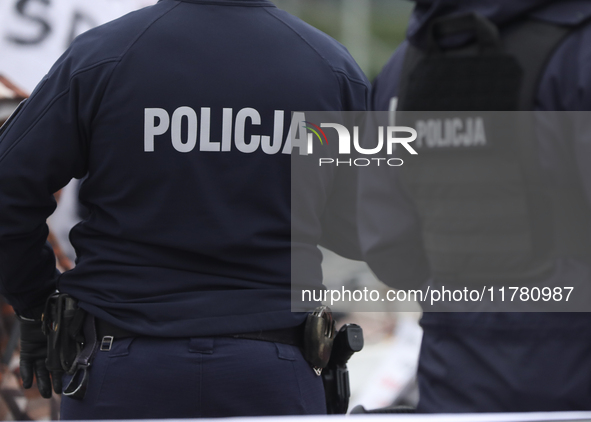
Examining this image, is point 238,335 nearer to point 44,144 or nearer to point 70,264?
point 44,144

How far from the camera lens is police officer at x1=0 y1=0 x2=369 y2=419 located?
4.99 feet

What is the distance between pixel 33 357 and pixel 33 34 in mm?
1474

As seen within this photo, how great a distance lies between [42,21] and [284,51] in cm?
149

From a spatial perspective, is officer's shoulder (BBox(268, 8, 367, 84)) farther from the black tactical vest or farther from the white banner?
the white banner

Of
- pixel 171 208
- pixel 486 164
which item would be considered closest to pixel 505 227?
pixel 486 164

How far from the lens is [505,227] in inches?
46.7

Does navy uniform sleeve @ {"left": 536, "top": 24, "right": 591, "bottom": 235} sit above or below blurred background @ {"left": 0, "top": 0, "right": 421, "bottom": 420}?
above

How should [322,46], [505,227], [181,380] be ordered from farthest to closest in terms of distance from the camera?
[322,46], [181,380], [505,227]

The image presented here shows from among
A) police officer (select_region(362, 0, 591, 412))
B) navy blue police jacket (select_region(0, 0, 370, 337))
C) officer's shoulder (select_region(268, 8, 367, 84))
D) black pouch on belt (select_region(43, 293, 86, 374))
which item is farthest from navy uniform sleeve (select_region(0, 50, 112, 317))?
police officer (select_region(362, 0, 591, 412))

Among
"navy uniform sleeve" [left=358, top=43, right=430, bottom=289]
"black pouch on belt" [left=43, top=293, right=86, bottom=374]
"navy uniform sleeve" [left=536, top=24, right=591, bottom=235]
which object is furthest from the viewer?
"black pouch on belt" [left=43, top=293, right=86, bottom=374]

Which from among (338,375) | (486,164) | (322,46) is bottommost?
(338,375)

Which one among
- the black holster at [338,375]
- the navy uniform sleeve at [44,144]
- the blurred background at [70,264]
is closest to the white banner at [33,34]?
the blurred background at [70,264]

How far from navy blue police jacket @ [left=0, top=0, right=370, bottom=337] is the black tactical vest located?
0.46 meters

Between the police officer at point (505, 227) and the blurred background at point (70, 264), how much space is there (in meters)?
1.80
